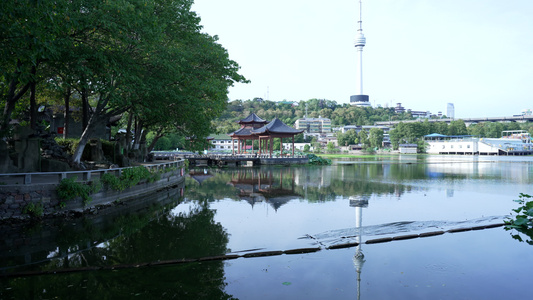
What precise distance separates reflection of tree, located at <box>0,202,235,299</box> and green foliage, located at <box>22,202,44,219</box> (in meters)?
3.00

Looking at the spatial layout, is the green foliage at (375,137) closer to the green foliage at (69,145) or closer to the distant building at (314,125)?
the distant building at (314,125)

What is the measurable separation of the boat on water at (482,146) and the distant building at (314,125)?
42327mm

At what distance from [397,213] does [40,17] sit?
40.5ft

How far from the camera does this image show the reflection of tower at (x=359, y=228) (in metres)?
7.45

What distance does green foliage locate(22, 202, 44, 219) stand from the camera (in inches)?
436

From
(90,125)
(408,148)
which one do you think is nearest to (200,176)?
(90,125)

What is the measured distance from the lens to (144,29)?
1285 centimetres

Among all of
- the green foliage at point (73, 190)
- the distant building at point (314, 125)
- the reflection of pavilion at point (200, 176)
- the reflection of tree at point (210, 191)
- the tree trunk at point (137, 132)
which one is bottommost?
the reflection of tree at point (210, 191)

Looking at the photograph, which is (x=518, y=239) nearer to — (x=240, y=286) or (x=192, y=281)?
(x=240, y=286)

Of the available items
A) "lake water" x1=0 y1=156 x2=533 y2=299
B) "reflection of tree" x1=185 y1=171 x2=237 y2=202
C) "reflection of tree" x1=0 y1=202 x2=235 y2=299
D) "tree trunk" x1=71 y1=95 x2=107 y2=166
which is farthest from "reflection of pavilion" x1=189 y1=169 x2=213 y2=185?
"reflection of tree" x1=0 y1=202 x2=235 y2=299

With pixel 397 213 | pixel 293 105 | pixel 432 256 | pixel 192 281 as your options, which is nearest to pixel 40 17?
pixel 192 281

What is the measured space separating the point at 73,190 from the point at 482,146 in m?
98.0

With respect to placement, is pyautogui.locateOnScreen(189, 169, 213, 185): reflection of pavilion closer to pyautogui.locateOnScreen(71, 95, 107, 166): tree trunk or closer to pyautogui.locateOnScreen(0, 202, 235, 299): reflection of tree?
pyautogui.locateOnScreen(71, 95, 107, 166): tree trunk

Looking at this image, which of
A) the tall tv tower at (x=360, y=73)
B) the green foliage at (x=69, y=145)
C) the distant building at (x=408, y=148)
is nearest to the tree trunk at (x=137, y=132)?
the green foliage at (x=69, y=145)
